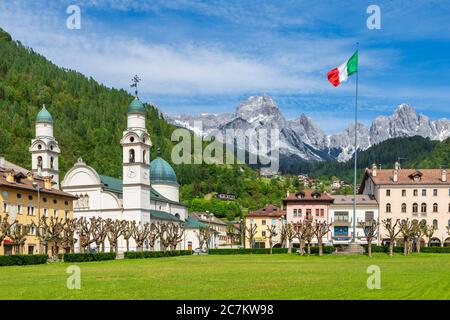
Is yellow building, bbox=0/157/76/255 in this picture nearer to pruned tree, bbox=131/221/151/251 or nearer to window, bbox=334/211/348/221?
pruned tree, bbox=131/221/151/251

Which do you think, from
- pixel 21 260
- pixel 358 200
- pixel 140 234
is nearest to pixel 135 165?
pixel 140 234

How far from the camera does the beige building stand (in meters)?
127

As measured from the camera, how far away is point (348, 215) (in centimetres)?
13200

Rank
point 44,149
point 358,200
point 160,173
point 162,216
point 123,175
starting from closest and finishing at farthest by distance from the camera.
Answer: point 44,149 < point 123,175 < point 358,200 < point 162,216 < point 160,173

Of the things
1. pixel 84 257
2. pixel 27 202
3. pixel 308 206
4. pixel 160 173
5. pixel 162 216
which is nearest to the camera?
pixel 84 257

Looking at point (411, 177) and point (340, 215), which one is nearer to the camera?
point (411, 177)

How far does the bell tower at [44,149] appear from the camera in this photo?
125 meters

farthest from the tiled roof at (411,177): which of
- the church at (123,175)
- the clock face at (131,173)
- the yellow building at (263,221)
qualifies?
the clock face at (131,173)

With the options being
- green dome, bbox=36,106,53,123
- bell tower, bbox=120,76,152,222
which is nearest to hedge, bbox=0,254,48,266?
bell tower, bbox=120,76,152,222

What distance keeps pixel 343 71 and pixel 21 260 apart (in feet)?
122

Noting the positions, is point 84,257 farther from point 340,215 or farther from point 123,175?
point 340,215

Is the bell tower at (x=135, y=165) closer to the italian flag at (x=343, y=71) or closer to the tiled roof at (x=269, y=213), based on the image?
the tiled roof at (x=269, y=213)

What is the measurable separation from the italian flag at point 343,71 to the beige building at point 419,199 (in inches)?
2334

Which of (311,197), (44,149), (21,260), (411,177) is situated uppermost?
(44,149)
